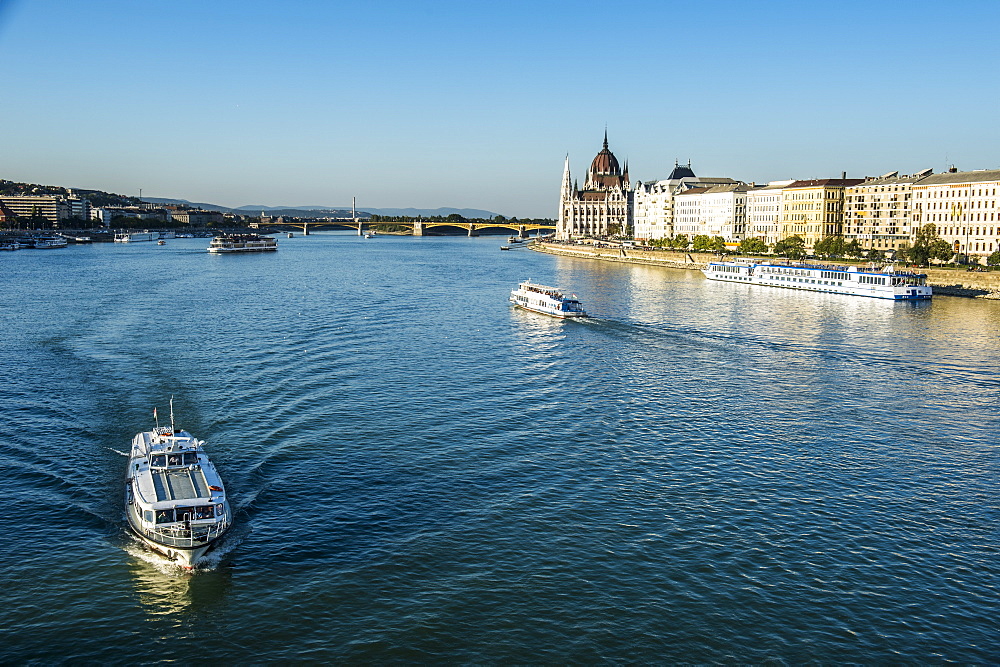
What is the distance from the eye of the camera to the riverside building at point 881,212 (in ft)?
280

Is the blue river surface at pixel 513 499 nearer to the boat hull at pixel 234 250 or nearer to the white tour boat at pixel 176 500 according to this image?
the white tour boat at pixel 176 500

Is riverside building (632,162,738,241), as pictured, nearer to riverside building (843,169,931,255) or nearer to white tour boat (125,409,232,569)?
riverside building (843,169,931,255)

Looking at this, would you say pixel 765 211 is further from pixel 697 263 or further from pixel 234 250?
pixel 234 250

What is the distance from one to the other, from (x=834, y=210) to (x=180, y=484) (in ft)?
301

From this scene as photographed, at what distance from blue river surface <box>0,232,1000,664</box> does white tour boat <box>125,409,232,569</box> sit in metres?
0.45

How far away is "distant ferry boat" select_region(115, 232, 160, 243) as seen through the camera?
15245 centimetres

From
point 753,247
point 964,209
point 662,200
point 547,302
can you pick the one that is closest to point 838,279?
point 964,209

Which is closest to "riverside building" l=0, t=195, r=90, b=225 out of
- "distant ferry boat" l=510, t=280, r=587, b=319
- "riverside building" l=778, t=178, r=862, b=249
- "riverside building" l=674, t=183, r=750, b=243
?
"riverside building" l=674, t=183, r=750, b=243

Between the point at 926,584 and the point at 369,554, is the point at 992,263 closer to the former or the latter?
the point at 926,584

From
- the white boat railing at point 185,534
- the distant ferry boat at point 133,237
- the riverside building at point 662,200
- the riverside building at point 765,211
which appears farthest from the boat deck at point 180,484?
the distant ferry boat at point 133,237

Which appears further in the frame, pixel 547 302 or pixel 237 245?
pixel 237 245

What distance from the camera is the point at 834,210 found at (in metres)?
95.1

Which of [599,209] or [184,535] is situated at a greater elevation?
[599,209]

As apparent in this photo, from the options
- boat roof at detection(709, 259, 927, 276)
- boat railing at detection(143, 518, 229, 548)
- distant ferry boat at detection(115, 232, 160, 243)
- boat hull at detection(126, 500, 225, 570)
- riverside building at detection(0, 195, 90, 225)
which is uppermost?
riverside building at detection(0, 195, 90, 225)
